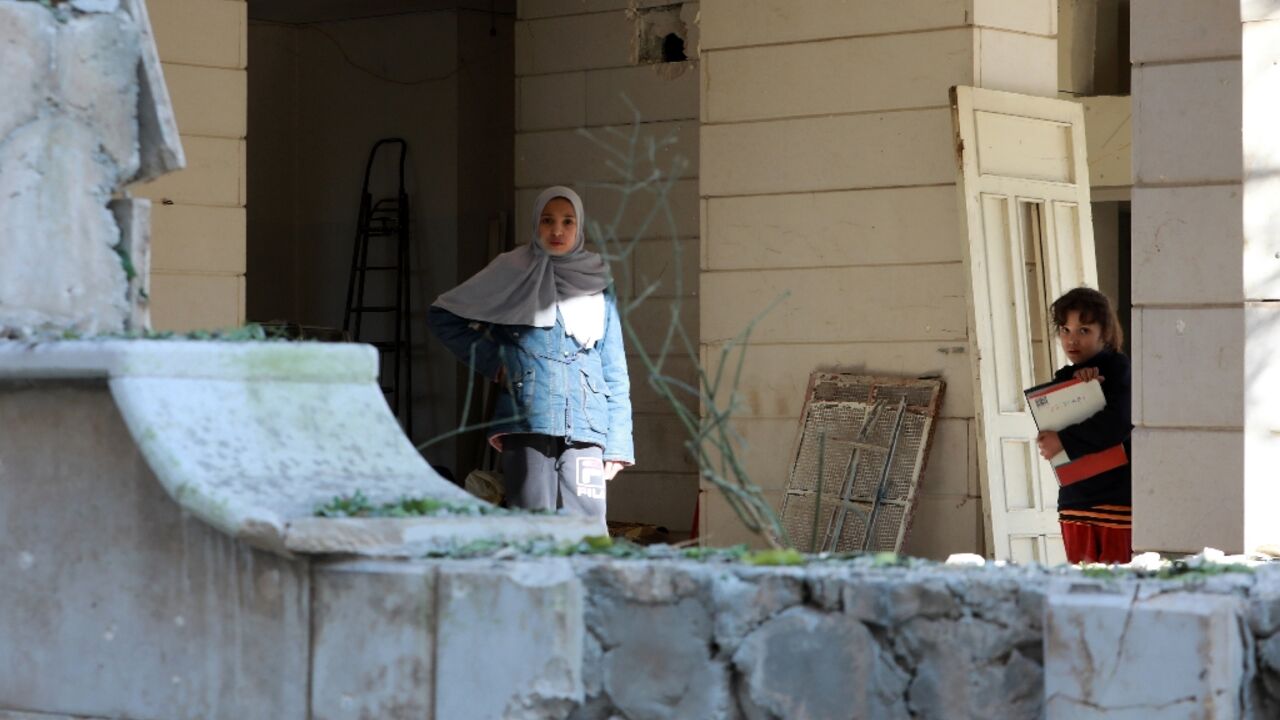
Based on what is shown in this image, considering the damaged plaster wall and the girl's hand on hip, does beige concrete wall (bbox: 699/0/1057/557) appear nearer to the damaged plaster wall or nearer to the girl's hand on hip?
the girl's hand on hip

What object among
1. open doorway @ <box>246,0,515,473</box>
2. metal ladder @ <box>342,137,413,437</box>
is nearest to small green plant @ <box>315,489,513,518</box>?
open doorway @ <box>246,0,515,473</box>

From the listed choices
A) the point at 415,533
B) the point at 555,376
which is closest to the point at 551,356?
the point at 555,376

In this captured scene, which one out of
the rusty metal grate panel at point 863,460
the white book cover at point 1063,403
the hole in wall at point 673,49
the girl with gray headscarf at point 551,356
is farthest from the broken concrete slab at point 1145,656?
the hole in wall at point 673,49

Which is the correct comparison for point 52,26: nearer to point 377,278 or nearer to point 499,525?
point 499,525

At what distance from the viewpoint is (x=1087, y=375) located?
6016mm

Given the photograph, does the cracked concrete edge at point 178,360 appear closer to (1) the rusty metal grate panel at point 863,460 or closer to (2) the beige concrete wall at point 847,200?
(1) the rusty metal grate panel at point 863,460

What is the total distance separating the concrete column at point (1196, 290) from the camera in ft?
18.0

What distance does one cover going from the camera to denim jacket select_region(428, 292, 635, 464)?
19.2ft

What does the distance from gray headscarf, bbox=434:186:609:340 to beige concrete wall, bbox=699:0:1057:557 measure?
→ 1430mm

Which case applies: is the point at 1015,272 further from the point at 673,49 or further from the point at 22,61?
the point at 22,61

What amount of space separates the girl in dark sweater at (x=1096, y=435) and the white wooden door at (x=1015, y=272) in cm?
79

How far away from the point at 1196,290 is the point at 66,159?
3521 mm

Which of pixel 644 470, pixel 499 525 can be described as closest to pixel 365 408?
pixel 499 525

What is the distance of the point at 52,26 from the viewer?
370 cm
